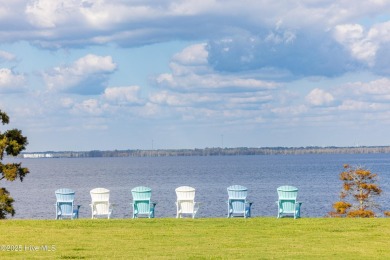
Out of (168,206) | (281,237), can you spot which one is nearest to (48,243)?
(281,237)

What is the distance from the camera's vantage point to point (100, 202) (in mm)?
23453

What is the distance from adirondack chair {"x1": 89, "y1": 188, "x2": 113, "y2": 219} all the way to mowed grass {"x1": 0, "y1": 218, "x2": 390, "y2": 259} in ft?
11.1

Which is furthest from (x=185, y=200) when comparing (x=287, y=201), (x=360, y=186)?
(x=360, y=186)

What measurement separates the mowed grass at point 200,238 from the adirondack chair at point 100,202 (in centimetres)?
339

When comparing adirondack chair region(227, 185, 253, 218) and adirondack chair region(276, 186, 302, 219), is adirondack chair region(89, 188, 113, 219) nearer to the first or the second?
adirondack chair region(227, 185, 253, 218)

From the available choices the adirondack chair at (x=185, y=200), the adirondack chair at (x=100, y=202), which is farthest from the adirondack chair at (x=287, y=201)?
the adirondack chair at (x=100, y=202)

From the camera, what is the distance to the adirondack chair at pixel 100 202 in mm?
23344

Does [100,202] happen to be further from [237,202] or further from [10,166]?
[237,202]

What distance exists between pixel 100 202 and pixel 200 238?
7456 millimetres

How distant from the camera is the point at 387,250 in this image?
586 inches

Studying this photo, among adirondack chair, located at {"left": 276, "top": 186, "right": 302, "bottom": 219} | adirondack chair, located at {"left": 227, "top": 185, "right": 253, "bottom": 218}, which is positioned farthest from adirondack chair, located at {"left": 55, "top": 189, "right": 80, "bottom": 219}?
adirondack chair, located at {"left": 276, "top": 186, "right": 302, "bottom": 219}

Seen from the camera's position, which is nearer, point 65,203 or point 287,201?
point 287,201

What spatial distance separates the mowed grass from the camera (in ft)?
46.6

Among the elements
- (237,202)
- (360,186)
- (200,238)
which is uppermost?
(360,186)
